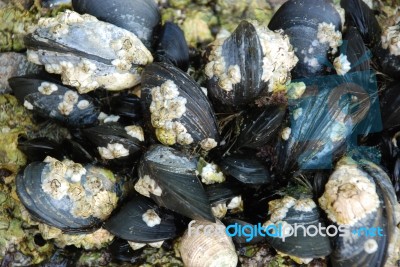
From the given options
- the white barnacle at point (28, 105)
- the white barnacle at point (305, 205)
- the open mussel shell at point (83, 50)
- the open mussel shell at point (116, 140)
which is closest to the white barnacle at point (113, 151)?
the open mussel shell at point (116, 140)

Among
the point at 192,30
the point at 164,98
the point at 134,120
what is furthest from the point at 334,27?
the point at 134,120

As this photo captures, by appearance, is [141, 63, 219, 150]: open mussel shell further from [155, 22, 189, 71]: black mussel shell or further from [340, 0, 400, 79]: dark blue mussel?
[340, 0, 400, 79]: dark blue mussel

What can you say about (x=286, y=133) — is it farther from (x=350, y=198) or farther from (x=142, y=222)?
(x=142, y=222)

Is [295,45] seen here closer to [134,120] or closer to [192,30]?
[192,30]

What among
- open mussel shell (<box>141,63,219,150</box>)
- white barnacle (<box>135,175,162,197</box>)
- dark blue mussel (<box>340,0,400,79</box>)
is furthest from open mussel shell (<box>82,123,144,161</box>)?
dark blue mussel (<box>340,0,400,79</box>)

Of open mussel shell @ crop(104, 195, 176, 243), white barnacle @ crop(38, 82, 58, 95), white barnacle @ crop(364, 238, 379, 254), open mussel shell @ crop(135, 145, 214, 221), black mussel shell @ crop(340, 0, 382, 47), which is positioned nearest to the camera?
white barnacle @ crop(364, 238, 379, 254)

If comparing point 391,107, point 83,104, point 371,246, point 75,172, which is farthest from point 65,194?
point 391,107
